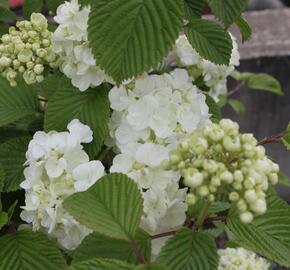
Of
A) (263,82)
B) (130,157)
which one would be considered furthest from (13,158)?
(263,82)

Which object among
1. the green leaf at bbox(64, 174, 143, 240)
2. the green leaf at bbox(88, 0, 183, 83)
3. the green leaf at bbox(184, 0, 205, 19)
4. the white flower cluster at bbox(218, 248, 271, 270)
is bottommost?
the white flower cluster at bbox(218, 248, 271, 270)

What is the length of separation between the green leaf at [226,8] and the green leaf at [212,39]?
4.8 inches

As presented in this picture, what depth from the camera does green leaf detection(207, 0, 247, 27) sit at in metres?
0.86

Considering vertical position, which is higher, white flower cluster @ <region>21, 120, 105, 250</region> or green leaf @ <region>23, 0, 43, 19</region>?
green leaf @ <region>23, 0, 43, 19</region>

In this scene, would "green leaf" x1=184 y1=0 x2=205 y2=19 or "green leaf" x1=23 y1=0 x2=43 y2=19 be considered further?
"green leaf" x1=23 y1=0 x2=43 y2=19

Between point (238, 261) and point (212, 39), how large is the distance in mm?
502

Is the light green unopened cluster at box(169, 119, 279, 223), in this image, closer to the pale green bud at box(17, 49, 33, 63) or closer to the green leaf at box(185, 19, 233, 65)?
the green leaf at box(185, 19, 233, 65)

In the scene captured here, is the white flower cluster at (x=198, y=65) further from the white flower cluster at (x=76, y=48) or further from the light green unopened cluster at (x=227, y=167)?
the light green unopened cluster at (x=227, y=167)

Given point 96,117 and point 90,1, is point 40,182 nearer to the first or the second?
point 96,117

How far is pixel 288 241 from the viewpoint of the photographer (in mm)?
881

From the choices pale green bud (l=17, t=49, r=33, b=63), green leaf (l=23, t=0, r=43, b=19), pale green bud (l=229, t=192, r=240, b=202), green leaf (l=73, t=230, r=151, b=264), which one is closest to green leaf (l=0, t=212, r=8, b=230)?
green leaf (l=73, t=230, r=151, b=264)

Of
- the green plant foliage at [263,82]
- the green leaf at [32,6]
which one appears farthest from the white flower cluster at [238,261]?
the green plant foliage at [263,82]

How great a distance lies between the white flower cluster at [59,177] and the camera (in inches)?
34.7

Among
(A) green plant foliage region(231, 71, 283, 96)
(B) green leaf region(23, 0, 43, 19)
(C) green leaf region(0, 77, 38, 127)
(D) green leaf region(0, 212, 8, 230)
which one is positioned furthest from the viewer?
(A) green plant foliage region(231, 71, 283, 96)
